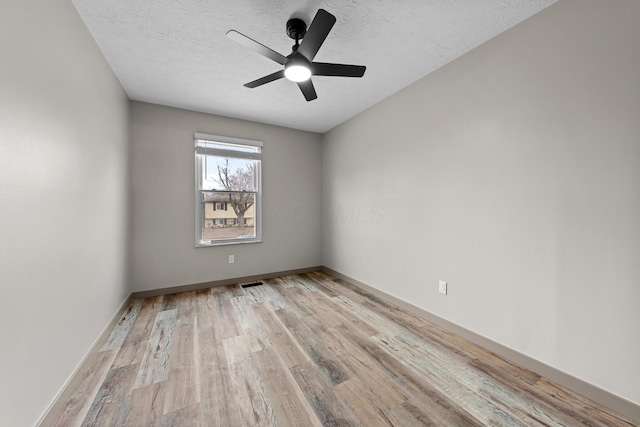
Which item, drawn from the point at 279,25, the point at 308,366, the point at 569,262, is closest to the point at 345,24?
the point at 279,25

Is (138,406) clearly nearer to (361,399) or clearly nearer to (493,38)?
(361,399)

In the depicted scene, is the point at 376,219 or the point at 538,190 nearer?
the point at 538,190

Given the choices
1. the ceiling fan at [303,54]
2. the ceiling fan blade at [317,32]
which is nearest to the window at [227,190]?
the ceiling fan at [303,54]

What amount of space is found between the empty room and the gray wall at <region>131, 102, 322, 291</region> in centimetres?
5

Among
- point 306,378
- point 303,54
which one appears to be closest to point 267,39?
point 303,54

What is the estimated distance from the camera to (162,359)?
1885mm

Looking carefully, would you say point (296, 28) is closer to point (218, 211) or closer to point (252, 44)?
point (252, 44)

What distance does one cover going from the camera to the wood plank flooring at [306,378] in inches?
53.9

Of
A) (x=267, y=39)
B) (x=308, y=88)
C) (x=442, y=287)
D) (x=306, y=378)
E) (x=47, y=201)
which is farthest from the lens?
(x=442, y=287)

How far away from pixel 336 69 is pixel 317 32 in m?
0.35

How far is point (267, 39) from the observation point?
2.00 m

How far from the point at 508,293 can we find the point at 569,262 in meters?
0.46

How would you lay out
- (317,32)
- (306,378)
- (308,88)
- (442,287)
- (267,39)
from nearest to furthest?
(317,32) → (306,378) → (267,39) → (308,88) → (442,287)

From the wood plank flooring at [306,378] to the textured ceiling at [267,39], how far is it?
256 centimetres
